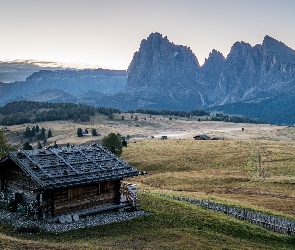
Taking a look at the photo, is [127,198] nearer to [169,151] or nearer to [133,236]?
[133,236]

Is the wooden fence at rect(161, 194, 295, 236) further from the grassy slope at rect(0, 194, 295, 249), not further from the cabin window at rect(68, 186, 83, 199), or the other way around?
the cabin window at rect(68, 186, 83, 199)

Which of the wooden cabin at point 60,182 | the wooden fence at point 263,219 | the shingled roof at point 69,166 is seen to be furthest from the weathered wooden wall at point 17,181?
the wooden fence at point 263,219

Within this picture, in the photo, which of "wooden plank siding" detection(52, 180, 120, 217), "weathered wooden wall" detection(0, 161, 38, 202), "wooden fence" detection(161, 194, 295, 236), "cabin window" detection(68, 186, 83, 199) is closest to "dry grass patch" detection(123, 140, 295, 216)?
"wooden fence" detection(161, 194, 295, 236)

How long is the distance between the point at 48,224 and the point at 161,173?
49.9 metres

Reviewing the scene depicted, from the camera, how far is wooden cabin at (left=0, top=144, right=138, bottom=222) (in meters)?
33.9

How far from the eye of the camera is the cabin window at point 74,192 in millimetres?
35125

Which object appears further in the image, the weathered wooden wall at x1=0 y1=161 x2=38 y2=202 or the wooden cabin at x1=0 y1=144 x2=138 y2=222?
the weathered wooden wall at x1=0 y1=161 x2=38 y2=202

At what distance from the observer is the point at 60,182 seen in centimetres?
3338

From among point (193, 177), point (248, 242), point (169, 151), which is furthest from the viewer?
point (169, 151)

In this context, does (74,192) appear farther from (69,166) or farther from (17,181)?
(17,181)

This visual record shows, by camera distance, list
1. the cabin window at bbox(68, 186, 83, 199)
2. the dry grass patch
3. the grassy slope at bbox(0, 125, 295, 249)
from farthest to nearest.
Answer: the dry grass patch → the cabin window at bbox(68, 186, 83, 199) → the grassy slope at bbox(0, 125, 295, 249)


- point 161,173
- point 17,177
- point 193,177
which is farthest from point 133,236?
point 161,173

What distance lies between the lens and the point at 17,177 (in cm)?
3688

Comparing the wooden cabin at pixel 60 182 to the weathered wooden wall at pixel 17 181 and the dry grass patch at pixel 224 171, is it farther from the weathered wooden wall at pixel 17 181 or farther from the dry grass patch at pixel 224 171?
the dry grass patch at pixel 224 171
